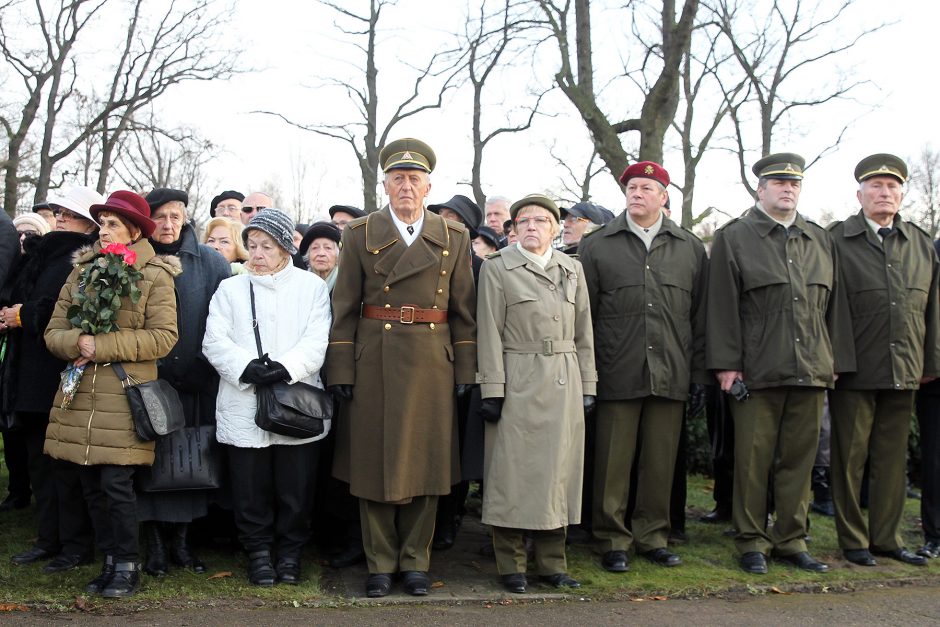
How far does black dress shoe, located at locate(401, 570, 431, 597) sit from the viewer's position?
4671mm

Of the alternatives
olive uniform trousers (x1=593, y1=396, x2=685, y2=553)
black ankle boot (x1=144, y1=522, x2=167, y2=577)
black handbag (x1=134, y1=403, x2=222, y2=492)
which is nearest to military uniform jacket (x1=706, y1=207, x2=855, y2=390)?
olive uniform trousers (x1=593, y1=396, x2=685, y2=553)

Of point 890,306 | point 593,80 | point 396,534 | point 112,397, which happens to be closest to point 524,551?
point 396,534

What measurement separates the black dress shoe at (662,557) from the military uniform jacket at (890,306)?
1601 millimetres

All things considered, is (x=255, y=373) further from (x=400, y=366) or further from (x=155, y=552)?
(x=155, y=552)

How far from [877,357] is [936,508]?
126 centimetres

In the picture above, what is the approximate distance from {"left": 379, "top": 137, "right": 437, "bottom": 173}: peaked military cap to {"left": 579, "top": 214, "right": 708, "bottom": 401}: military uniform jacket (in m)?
1.26

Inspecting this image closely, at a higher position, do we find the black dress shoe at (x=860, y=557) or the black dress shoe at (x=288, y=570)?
the black dress shoe at (x=860, y=557)

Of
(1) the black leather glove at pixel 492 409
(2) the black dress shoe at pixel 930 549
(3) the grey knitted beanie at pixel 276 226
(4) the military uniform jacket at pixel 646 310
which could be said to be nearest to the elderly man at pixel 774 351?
(4) the military uniform jacket at pixel 646 310

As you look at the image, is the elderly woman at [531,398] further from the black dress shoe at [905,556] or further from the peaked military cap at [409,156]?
the black dress shoe at [905,556]

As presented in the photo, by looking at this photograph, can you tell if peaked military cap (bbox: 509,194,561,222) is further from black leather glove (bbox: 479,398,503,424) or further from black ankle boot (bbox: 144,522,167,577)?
black ankle boot (bbox: 144,522,167,577)

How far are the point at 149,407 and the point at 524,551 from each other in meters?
2.22

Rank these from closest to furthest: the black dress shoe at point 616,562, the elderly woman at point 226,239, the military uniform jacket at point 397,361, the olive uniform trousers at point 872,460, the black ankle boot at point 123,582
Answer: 1. the black ankle boot at point 123,582
2. the military uniform jacket at point 397,361
3. the black dress shoe at point 616,562
4. the olive uniform trousers at point 872,460
5. the elderly woman at point 226,239

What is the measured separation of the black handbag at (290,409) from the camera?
4609mm

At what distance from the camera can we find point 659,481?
543 centimetres
